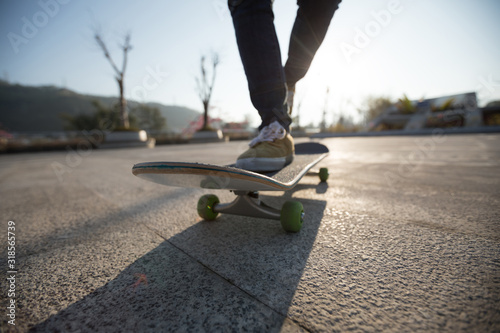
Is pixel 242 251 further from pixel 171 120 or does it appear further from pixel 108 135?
pixel 171 120

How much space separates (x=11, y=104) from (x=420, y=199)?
316 ft

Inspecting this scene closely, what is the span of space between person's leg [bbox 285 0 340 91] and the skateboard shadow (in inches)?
48.0

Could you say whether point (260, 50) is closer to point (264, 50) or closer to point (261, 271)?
point (264, 50)

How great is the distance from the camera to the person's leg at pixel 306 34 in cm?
132

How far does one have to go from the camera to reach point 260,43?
100cm

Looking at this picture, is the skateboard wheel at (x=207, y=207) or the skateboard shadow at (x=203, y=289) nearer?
the skateboard shadow at (x=203, y=289)

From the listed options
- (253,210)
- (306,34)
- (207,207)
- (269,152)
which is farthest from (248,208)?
(306,34)

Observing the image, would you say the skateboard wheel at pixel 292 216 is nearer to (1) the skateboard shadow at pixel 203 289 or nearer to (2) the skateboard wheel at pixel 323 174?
(1) the skateboard shadow at pixel 203 289

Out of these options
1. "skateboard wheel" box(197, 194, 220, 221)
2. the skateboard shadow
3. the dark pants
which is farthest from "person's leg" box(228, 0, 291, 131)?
the skateboard shadow

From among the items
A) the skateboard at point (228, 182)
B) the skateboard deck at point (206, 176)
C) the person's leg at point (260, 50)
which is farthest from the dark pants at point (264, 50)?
the skateboard deck at point (206, 176)

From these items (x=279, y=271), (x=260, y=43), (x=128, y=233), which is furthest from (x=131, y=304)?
(x=260, y=43)

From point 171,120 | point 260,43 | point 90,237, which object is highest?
point 171,120

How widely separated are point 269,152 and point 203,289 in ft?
2.22

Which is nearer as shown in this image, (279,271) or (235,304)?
(235,304)
